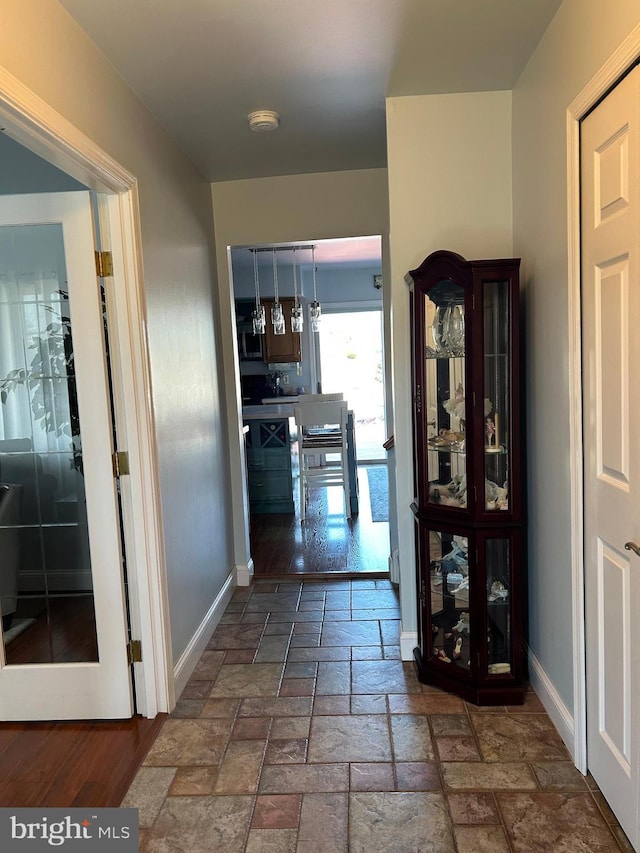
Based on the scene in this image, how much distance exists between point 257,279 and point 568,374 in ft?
18.9

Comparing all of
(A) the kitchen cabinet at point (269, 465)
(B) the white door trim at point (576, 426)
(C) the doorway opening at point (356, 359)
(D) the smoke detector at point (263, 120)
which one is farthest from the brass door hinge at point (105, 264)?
(C) the doorway opening at point (356, 359)

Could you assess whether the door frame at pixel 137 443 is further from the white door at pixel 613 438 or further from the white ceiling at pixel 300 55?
the white door at pixel 613 438

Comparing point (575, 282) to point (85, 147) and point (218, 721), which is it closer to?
point (85, 147)

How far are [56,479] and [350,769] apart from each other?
163 cm

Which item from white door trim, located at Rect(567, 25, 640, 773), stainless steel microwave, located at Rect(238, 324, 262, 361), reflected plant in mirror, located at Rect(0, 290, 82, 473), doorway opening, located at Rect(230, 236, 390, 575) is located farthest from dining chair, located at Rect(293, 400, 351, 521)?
white door trim, located at Rect(567, 25, 640, 773)

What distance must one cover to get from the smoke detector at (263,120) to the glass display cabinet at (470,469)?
1.00 meters

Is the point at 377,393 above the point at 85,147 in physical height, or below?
below

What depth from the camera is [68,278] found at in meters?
2.44

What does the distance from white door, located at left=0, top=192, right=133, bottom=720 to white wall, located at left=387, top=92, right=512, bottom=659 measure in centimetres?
138

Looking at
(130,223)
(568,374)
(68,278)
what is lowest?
(568,374)

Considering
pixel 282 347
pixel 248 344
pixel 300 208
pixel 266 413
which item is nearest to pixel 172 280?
pixel 300 208

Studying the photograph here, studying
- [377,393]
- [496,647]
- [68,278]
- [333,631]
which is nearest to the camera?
[68,278]

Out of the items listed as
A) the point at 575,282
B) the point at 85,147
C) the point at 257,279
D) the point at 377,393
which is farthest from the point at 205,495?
the point at 377,393

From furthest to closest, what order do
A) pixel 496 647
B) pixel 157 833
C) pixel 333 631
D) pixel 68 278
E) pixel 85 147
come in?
pixel 333 631, pixel 496 647, pixel 68 278, pixel 85 147, pixel 157 833
